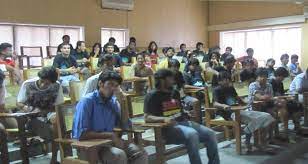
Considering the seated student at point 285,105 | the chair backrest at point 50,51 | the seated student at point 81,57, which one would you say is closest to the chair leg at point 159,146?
the seated student at point 285,105

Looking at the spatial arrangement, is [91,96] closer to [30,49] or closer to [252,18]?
[30,49]

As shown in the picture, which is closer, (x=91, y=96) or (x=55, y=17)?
(x=91, y=96)

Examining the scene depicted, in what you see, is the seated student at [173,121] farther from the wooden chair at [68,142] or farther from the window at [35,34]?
the window at [35,34]

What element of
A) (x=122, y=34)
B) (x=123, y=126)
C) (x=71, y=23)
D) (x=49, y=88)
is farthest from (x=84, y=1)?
(x=123, y=126)

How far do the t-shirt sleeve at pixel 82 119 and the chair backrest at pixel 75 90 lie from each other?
129 cm

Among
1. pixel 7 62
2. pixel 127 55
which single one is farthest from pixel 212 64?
pixel 7 62

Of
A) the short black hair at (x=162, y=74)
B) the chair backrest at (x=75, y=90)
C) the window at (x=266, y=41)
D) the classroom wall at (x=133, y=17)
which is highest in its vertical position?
the classroom wall at (x=133, y=17)

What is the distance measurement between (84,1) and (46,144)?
578 centimetres

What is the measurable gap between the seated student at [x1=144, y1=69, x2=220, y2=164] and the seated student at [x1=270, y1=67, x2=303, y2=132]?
1720 mm

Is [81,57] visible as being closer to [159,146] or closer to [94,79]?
[94,79]

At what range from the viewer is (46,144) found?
3.77m

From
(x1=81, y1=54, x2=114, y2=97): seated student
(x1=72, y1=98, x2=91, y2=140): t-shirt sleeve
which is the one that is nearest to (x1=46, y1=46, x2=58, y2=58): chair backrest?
(x1=81, y1=54, x2=114, y2=97): seated student

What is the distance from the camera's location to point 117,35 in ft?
32.2

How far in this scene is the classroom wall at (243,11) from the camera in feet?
32.1
